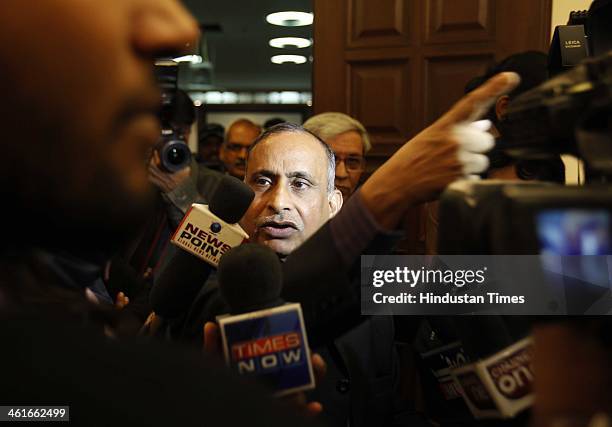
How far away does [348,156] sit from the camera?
2523mm

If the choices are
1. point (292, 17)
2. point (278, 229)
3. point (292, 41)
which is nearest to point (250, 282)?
point (278, 229)

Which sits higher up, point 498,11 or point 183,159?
point 498,11

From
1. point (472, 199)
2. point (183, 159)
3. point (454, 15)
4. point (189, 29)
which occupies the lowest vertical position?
point (183, 159)

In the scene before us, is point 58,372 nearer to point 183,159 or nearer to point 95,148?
point 95,148

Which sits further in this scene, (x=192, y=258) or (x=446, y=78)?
(x=446, y=78)

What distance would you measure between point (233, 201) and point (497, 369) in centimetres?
58

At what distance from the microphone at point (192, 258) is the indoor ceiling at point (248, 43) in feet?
17.5

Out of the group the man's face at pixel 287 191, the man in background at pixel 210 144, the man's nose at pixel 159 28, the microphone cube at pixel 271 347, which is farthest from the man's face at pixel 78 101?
the man in background at pixel 210 144

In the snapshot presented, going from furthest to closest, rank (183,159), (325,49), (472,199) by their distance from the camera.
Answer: (325,49), (183,159), (472,199)

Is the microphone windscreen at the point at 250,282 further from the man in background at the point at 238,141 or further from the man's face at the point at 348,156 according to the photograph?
the man in background at the point at 238,141

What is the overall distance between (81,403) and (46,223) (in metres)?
0.11

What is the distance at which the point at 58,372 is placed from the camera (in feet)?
1.32

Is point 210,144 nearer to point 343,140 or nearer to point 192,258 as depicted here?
point 343,140

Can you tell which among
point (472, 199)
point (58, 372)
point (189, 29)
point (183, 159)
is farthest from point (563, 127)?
point (183, 159)
